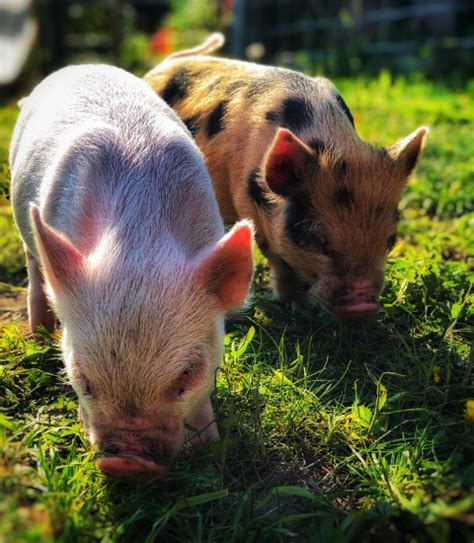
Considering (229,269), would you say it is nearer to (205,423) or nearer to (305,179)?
(205,423)

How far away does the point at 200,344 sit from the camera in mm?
2613

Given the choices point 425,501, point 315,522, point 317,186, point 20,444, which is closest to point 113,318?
point 20,444

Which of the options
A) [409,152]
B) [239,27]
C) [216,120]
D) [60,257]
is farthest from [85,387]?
[239,27]

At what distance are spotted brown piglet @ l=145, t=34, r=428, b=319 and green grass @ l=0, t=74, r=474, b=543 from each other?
0.26m

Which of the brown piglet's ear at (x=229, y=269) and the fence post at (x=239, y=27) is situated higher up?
the brown piglet's ear at (x=229, y=269)

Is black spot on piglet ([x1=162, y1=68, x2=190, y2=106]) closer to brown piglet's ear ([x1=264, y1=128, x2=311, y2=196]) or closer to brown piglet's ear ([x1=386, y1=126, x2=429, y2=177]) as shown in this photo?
brown piglet's ear ([x1=264, y1=128, x2=311, y2=196])

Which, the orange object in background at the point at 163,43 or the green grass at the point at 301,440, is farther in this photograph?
the orange object in background at the point at 163,43

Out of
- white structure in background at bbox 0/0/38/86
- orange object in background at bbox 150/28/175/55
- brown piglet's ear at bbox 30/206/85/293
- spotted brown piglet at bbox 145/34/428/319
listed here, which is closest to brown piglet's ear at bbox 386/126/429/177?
spotted brown piglet at bbox 145/34/428/319

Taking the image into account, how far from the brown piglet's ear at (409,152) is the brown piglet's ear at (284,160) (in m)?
Answer: 0.50

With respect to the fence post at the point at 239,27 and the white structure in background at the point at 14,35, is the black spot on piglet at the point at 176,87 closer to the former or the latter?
the white structure in background at the point at 14,35

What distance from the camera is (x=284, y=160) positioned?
3.82 metres

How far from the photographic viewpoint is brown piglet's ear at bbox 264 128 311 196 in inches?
148

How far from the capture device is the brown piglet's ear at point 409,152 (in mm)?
3912

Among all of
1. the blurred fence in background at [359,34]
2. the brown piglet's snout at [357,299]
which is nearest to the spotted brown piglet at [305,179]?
the brown piglet's snout at [357,299]
